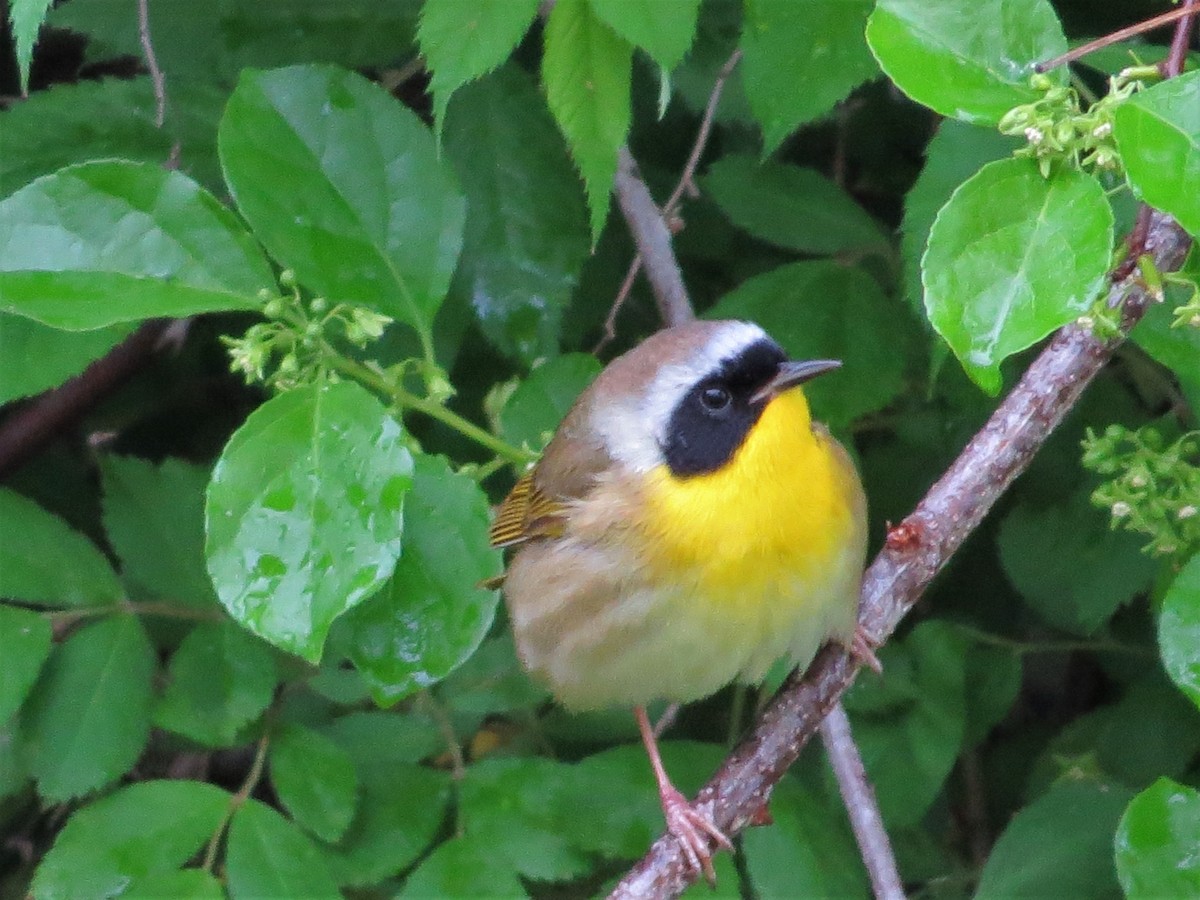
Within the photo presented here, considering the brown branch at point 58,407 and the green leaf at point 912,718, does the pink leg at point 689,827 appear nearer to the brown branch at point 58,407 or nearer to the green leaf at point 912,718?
the green leaf at point 912,718

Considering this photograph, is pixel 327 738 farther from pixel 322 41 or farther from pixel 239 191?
pixel 322 41

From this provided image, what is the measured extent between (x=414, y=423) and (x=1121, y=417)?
4.45 ft

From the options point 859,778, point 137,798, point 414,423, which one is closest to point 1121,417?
point 859,778

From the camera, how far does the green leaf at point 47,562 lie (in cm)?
234

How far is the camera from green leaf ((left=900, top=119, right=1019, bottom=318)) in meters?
2.14

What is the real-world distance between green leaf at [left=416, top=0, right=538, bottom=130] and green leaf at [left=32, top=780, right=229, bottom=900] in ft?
3.89

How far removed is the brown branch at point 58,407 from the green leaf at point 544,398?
3.36 ft

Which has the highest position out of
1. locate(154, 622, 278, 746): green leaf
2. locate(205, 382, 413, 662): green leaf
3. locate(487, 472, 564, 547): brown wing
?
locate(205, 382, 413, 662): green leaf

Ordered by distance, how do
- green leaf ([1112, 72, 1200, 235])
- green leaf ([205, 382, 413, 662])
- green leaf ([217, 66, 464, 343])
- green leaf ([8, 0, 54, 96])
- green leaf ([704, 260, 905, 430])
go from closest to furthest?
green leaf ([1112, 72, 1200, 235])
green leaf ([8, 0, 54, 96])
green leaf ([205, 382, 413, 662])
green leaf ([217, 66, 464, 343])
green leaf ([704, 260, 905, 430])

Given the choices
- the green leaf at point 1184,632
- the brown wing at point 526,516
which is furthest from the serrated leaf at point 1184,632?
the brown wing at point 526,516

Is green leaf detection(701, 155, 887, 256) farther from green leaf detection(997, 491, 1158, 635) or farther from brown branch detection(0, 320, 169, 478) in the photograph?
brown branch detection(0, 320, 169, 478)

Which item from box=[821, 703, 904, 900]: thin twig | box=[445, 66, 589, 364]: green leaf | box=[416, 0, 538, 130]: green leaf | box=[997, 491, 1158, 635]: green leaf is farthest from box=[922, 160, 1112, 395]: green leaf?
box=[997, 491, 1158, 635]: green leaf

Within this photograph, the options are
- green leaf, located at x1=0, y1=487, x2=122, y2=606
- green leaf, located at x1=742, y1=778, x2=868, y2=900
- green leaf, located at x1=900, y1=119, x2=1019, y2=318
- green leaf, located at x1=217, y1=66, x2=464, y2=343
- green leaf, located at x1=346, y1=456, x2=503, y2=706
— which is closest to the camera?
green leaf, located at x1=346, y1=456, x2=503, y2=706

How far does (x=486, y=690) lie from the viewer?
256cm
